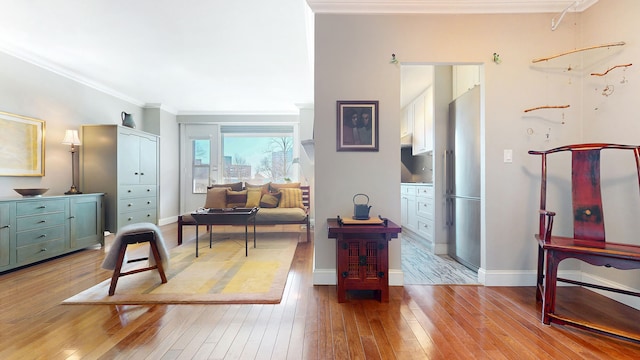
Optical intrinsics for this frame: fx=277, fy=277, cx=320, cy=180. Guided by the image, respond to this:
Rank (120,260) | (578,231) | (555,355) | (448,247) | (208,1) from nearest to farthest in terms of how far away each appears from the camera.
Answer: (555,355), (578,231), (120,260), (208,1), (448,247)

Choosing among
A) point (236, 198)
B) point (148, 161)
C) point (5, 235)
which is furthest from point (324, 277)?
point (148, 161)

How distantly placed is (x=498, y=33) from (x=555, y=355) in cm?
261

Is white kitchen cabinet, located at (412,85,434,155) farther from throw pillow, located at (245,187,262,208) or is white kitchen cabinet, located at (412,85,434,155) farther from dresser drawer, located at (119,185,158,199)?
dresser drawer, located at (119,185,158,199)

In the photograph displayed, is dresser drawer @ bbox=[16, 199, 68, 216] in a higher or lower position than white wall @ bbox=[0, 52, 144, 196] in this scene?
lower

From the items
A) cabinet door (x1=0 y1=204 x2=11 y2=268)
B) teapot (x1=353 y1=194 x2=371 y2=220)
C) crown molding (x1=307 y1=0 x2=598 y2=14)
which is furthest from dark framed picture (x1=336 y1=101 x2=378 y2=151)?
cabinet door (x1=0 y1=204 x2=11 y2=268)

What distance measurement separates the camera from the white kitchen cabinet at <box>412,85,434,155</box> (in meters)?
4.27

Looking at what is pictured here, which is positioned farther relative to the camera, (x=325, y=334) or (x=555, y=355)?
(x=325, y=334)

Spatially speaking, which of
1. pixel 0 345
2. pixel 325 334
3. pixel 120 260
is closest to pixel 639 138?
pixel 325 334

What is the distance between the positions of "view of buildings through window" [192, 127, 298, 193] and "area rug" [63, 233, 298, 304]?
2.90 metres

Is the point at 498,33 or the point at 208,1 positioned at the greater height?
the point at 208,1

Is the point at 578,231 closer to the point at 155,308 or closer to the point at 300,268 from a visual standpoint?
the point at 300,268

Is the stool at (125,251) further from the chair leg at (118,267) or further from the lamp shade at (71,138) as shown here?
the lamp shade at (71,138)

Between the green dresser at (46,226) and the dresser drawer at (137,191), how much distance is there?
31cm

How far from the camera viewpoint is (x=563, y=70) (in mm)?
2564
